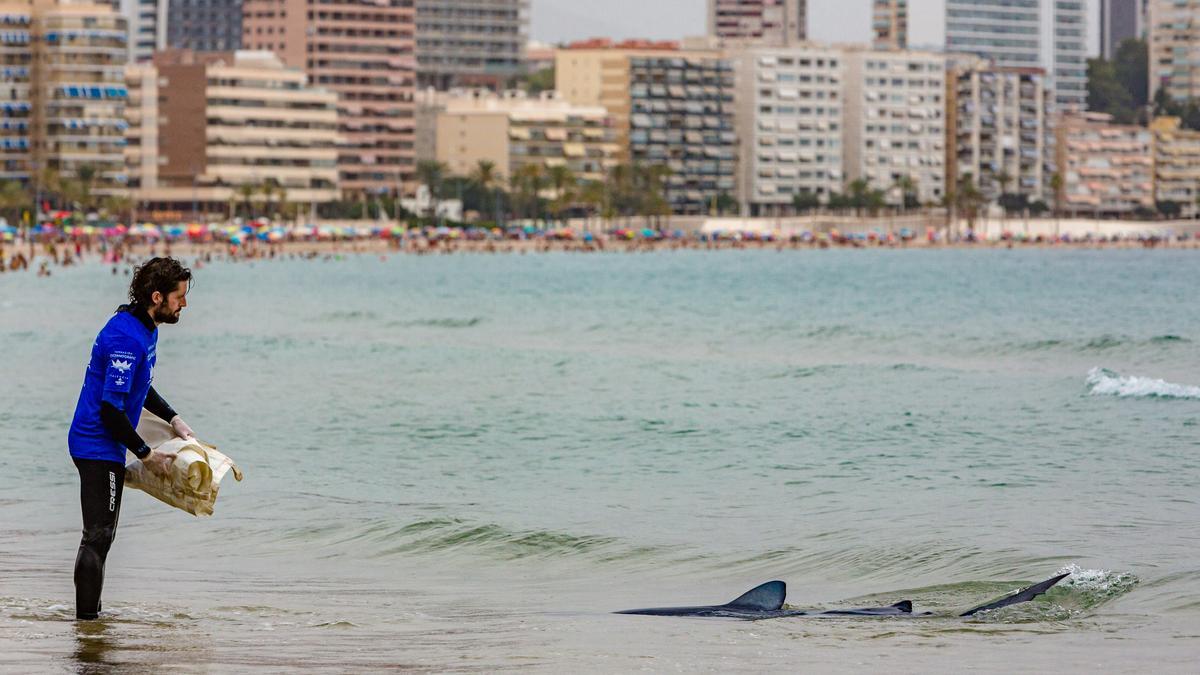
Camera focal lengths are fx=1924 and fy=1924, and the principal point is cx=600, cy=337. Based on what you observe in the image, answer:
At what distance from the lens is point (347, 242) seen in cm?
15775

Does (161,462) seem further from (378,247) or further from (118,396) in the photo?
(378,247)

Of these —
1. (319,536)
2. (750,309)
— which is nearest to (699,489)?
(319,536)

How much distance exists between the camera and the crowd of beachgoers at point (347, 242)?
123125 mm

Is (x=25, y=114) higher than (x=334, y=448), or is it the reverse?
(x=25, y=114)

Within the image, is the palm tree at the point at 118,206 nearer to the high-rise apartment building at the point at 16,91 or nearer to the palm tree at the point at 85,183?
the palm tree at the point at 85,183

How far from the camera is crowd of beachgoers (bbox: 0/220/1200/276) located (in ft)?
404

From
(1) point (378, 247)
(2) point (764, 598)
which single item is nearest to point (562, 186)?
(1) point (378, 247)

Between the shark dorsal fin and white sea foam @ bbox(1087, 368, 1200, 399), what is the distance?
16.6 m

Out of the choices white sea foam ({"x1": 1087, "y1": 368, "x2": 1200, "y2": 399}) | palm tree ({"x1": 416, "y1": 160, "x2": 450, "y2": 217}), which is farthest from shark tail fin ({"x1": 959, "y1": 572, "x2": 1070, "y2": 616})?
palm tree ({"x1": 416, "y1": 160, "x2": 450, "y2": 217})

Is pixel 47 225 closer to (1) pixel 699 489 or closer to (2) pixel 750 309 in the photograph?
Answer: (2) pixel 750 309

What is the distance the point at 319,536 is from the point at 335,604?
3235 millimetres

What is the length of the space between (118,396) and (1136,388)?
68.7ft

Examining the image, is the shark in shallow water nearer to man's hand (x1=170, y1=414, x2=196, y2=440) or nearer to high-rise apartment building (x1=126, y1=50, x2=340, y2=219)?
man's hand (x1=170, y1=414, x2=196, y2=440)

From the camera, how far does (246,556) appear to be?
12852 millimetres
